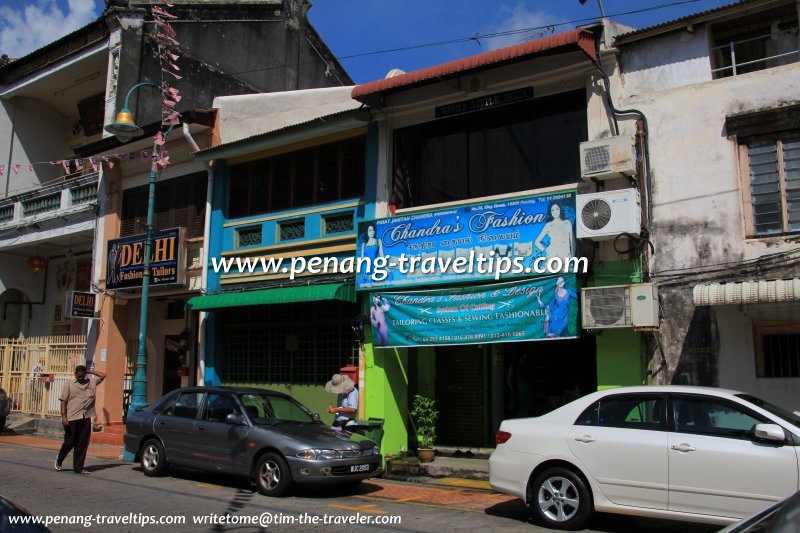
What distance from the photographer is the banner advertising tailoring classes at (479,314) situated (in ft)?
35.4

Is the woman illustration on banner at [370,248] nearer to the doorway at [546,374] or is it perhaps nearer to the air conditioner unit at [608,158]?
the doorway at [546,374]

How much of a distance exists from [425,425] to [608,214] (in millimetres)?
5170

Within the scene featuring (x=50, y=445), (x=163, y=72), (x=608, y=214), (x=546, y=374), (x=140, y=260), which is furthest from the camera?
(x=163, y=72)

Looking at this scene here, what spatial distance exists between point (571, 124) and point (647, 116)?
1.37m

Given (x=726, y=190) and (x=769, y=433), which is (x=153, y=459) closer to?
(x=769, y=433)

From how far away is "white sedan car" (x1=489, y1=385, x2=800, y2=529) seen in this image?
6.61 m

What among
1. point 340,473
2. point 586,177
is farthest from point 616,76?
point 340,473

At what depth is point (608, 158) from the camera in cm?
1035

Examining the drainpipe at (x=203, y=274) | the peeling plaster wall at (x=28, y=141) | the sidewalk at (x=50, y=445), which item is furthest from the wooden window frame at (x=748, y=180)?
the peeling plaster wall at (x=28, y=141)

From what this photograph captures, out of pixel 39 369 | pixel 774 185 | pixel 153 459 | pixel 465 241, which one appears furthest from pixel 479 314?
pixel 39 369

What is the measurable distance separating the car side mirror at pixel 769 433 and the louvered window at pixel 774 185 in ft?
13.8

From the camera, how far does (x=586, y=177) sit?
10.6 meters

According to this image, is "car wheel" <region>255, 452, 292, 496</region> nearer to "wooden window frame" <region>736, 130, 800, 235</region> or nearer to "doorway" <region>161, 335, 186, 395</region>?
"wooden window frame" <region>736, 130, 800, 235</region>

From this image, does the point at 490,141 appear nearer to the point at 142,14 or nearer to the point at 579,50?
the point at 579,50
